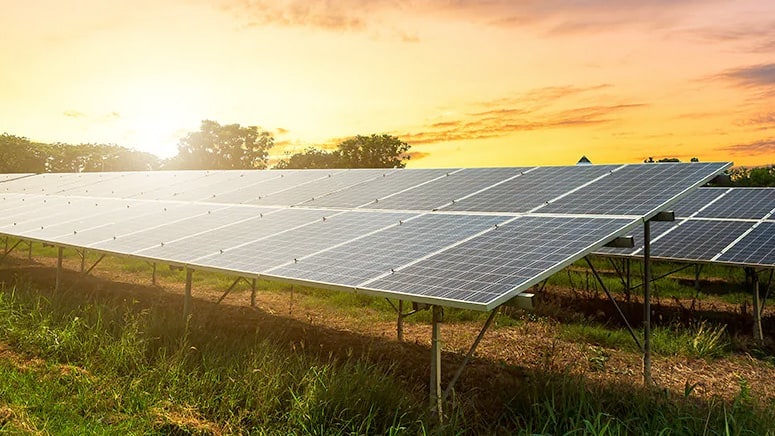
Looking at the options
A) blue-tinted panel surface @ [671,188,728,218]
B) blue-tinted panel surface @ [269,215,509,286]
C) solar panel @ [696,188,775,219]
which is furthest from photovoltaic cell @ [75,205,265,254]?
solar panel @ [696,188,775,219]

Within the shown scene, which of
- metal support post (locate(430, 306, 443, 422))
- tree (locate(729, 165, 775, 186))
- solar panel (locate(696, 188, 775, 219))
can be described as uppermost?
tree (locate(729, 165, 775, 186))

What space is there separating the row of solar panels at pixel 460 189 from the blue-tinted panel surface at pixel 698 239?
4.95 m

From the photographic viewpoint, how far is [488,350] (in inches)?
503

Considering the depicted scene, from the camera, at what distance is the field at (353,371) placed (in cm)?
761

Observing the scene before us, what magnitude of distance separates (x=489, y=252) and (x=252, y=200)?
8946 millimetres

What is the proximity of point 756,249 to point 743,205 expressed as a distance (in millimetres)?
5130

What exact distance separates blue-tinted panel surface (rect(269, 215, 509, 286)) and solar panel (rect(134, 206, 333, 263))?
2.40 m

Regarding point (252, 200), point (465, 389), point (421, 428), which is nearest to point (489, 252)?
point (465, 389)

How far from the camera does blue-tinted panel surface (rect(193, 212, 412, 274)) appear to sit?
33.7 ft

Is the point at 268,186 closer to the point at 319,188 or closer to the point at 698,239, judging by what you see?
the point at 319,188

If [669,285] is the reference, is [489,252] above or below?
above

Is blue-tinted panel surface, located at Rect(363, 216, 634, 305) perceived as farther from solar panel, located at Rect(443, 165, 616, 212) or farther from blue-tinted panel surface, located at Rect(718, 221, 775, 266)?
blue-tinted panel surface, located at Rect(718, 221, 775, 266)

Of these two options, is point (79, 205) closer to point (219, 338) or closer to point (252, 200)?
point (252, 200)

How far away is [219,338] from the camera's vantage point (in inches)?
417
